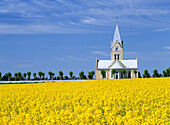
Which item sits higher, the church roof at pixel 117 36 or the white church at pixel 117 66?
the church roof at pixel 117 36

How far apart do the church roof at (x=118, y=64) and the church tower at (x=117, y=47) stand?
6860mm

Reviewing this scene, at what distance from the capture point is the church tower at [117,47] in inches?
4165

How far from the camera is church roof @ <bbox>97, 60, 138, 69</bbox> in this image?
93.1 metres

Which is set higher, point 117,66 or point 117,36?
point 117,36

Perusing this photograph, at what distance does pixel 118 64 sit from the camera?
93.6m

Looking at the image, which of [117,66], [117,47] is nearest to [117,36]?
[117,47]

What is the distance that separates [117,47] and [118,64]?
53.5 feet

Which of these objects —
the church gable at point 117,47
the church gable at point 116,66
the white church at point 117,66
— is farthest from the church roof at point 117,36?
the church gable at point 116,66

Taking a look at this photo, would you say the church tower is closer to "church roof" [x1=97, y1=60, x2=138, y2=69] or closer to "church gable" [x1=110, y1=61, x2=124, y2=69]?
"church roof" [x1=97, y1=60, x2=138, y2=69]

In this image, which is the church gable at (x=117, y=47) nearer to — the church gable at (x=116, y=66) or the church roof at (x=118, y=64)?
the church roof at (x=118, y=64)

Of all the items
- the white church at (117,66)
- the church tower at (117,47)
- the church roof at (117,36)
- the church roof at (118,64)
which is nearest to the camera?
the white church at (117,66)

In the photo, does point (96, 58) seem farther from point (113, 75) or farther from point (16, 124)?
point (16, 124)

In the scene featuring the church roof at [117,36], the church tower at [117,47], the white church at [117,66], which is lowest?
the white church at [117,66]

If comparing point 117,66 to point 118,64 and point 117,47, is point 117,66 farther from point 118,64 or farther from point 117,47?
point 117,47
